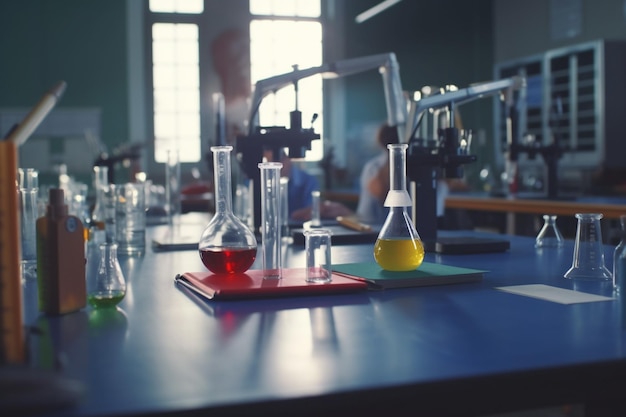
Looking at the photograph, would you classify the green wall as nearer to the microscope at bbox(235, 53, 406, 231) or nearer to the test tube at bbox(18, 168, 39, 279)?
the microscope at bbox(235, 53, 406, 231)

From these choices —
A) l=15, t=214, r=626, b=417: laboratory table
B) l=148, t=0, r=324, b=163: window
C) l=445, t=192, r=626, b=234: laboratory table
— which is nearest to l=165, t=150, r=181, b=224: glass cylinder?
l=15, t=214, r=626, b=417: laboratory table

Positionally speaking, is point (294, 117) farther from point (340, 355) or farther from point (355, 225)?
point (340, 355)

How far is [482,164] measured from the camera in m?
9.11

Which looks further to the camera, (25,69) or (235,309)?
(25,69)

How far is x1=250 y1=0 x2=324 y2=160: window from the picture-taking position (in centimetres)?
893

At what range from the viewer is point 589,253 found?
5.33 feet

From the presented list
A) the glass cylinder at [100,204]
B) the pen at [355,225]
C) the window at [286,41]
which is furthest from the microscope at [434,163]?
the window at [286,41]

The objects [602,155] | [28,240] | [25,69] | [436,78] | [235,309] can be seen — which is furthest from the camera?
[436,78]

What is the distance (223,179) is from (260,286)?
0.25 meters

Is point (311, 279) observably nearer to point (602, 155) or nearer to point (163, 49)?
point (602, 155)

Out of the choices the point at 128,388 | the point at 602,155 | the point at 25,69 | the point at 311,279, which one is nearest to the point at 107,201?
the point at 311,279

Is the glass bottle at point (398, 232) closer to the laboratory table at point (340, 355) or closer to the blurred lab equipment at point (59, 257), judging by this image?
the laboratory table at point (340, 355)

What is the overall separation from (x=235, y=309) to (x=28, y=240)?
71cm

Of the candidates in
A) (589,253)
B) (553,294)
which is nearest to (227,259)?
(553,294)
